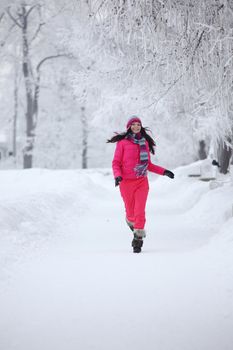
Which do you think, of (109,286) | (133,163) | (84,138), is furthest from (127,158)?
(84,138)

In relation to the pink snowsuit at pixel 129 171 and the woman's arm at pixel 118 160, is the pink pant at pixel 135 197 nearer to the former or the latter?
the pink snowsuit at pixel 129 171

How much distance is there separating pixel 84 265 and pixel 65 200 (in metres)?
6.37

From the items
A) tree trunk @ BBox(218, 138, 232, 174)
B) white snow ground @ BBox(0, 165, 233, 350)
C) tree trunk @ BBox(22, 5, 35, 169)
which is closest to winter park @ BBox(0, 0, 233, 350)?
white snow ground @ BBox(0, 165, 233, 350)

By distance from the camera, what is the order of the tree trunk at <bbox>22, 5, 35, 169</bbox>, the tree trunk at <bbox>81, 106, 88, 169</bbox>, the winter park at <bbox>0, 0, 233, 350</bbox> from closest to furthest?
the winter park at <bbox>0, 0, 233, 350</bbox> < the tree trunk at <bbox>22, 5, 35, 169</bbox> < the tree trunk at <bbox>81, 106, 88, 169</bbox>

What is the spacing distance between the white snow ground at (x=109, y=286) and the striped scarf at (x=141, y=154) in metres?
1.24

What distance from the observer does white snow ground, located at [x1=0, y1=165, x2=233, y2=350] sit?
9.76 ft

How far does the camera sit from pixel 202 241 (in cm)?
690

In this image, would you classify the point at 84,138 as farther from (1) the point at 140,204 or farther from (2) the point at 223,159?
(1) the point at 140,204

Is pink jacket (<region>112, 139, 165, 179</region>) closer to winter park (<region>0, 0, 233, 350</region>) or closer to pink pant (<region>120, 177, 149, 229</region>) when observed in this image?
winter park (<region>0, 0, 233, 350</region>)

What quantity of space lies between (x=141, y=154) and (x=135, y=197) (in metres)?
0.69

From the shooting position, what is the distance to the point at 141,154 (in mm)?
6480

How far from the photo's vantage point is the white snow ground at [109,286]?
2975mm

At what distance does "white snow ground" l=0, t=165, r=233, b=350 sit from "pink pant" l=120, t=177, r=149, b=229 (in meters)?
0.52

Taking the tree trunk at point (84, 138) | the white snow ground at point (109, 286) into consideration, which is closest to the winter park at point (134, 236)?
the white snow ground at point (109, 286)
